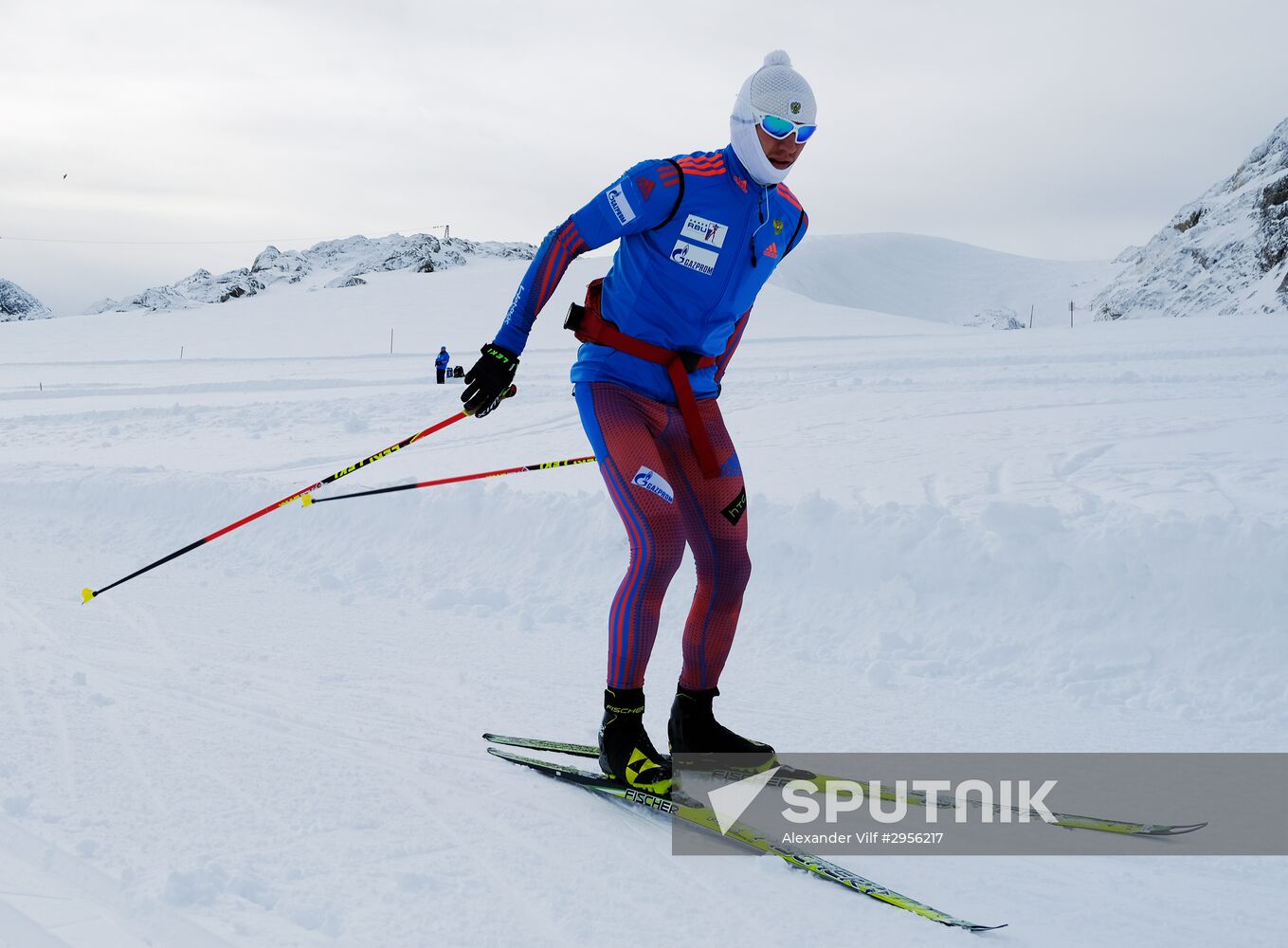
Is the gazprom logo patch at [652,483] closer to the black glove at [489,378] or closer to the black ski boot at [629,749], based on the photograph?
the black glove at [489,378]

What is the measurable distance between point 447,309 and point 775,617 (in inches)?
1231

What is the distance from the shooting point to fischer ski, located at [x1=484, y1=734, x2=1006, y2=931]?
257 centimetres

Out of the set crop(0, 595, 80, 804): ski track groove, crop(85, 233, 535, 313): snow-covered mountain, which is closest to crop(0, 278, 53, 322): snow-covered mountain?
crop(85, 233, 535, 313): snow-covered mountain

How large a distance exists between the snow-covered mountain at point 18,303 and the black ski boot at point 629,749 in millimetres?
98485

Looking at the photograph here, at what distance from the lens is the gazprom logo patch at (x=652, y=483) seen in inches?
128

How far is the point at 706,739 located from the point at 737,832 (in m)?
0.54

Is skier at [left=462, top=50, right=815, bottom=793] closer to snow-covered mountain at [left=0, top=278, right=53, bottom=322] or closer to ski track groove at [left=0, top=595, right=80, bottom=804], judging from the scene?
ski track groove at [left=0, top=595, right=80, bottom=804]

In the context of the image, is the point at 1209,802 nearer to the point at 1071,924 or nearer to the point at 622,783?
the point at 1071,924

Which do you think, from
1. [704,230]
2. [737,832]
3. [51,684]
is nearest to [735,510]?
[704,230]

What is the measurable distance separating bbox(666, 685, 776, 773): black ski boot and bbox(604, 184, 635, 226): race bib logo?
1.61 m

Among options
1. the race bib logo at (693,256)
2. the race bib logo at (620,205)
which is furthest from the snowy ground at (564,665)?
the race bib logo at (620,205)

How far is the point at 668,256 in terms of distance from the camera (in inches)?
130

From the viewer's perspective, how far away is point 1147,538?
17.0ft

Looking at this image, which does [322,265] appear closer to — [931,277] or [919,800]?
[931,277]
